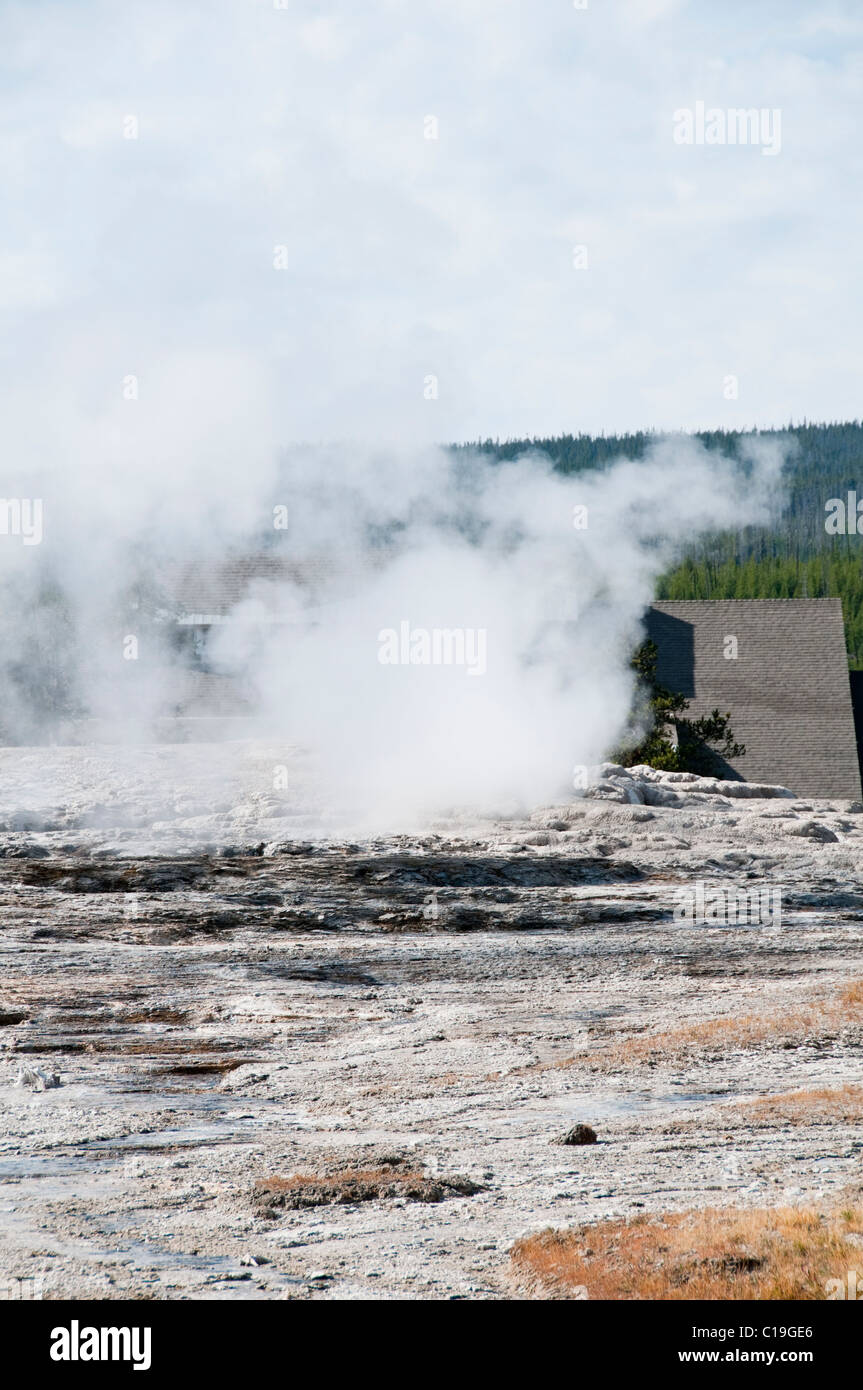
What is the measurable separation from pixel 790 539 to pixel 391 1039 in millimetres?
102019

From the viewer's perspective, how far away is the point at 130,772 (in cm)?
2325

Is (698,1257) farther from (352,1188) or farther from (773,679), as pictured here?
(773,679)

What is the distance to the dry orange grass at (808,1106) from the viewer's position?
25.6 feet

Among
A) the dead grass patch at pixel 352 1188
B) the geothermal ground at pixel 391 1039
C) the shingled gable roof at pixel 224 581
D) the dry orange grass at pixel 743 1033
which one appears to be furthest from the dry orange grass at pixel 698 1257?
the shingled gable roof at pixel 224 581

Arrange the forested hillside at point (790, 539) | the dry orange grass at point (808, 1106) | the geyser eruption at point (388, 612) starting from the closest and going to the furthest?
the dry orange grass at point (808, 1106) → the geyser eruption at point (388, 612) → the forested hillside at point (790, 539)

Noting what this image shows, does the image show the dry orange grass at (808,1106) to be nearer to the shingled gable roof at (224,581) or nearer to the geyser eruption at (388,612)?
the geyser eruption at (388,612)

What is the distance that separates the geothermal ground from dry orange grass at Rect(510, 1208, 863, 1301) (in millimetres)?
273

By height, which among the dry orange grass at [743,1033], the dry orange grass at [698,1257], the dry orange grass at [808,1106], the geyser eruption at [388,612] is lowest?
the dry orange grass at [743,1033]

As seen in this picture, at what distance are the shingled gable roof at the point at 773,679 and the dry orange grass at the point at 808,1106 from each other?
26410mm

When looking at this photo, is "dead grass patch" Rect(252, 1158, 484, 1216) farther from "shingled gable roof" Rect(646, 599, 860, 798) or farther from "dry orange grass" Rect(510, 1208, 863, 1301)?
"shingled gable roof" Rect(646, 599, 860, 798)

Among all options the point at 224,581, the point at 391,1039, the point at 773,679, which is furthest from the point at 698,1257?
the point at 773,679

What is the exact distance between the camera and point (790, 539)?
10625 centimetres

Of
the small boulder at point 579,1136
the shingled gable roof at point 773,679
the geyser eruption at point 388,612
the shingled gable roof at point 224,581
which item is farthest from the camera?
the shingled gable roof at point 773,679
